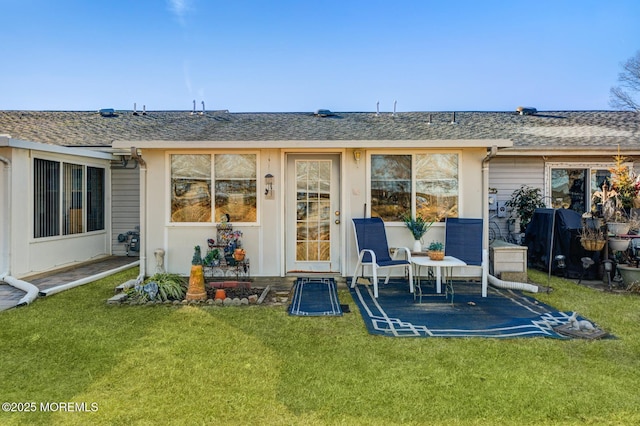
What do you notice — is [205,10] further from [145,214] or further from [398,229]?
[398,229]

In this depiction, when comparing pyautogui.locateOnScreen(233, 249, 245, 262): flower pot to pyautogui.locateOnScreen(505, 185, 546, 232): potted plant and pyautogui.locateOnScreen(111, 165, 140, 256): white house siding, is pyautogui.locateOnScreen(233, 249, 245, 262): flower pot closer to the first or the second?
pyautogui.locateOnScreen(111, 165, 140, 256): white house siding

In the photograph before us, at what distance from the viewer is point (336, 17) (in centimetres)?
1097

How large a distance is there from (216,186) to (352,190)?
240 centimetres

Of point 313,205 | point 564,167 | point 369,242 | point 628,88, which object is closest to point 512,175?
point 564,167

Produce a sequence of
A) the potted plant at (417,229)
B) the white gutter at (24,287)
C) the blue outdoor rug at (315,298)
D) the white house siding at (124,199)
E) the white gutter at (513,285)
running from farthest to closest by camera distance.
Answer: the white house siding at (124,199), the potted plant at (417,229), the white gutter at (513,285), the white gutter at (24,287), the blue outdoor rug at (315,298)

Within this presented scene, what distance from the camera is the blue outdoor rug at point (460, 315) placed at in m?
3.82

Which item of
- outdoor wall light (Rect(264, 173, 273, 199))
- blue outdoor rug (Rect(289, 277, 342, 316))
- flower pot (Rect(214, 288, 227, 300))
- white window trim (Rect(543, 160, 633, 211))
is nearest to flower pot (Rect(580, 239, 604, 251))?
white window trim (Rect(543, 160, 633, 211))

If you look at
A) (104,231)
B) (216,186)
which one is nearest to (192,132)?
(216,186)

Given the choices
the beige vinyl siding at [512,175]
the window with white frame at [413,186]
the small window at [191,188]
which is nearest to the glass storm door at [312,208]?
the window with white frame at [413,186]

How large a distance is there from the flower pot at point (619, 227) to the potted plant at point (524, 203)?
185cm

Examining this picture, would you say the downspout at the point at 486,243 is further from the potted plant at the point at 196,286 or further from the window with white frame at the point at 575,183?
the potted plant at the point at 196,286

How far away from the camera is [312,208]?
6645 mm

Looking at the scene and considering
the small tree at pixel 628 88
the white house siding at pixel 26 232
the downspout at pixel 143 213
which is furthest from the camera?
the small tree at pixel 628 88

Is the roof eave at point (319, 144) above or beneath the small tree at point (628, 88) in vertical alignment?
beneath
